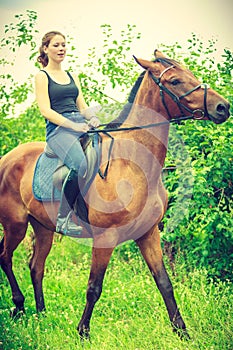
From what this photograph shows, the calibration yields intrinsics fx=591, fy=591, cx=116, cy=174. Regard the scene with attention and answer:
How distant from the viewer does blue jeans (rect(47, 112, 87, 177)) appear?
557cm

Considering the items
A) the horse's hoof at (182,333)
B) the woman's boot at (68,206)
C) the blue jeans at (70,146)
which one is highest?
the blue jeans at (70,146)

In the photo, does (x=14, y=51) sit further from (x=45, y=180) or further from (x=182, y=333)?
(x=182, y=333)

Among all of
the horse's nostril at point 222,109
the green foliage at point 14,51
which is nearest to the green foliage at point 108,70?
the green foliage at point 14,51

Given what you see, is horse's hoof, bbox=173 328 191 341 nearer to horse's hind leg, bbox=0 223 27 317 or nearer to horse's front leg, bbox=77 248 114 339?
horse's front leg, bbox=77 248 114 339

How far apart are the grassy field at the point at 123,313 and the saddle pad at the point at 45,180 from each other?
129cm

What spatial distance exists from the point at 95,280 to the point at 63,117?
1.59 m

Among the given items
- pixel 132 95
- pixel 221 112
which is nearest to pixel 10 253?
pixel 132 95

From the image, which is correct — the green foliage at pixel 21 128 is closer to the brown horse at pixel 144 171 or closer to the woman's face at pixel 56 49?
the woman's face at pixel 56 49

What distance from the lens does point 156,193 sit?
5.43m

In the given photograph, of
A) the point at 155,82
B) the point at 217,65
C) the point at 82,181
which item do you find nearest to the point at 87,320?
the point at 82,181

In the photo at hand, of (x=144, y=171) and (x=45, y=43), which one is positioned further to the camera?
(x=45, y=43)

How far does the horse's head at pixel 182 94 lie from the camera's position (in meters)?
4.90

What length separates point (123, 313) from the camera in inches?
255

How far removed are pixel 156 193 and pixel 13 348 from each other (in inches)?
80.2
